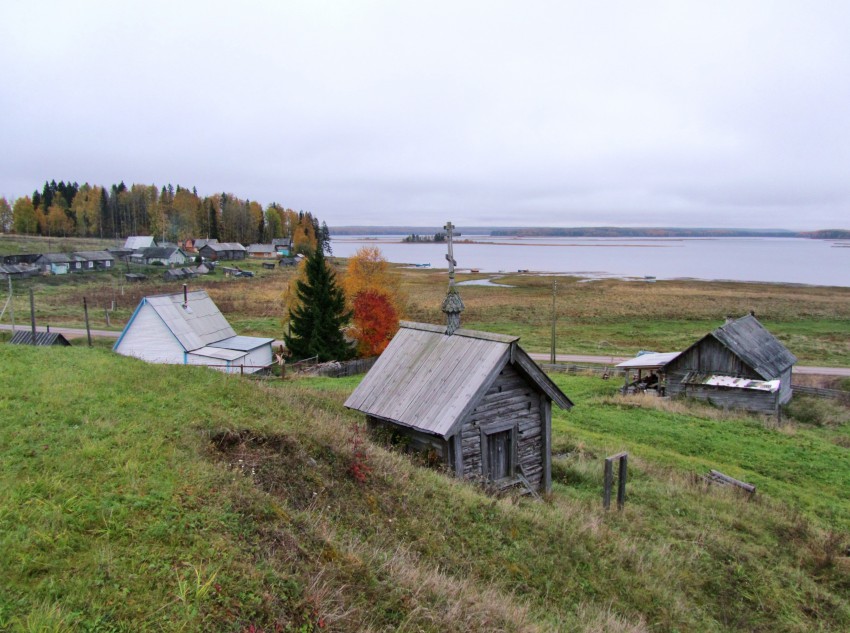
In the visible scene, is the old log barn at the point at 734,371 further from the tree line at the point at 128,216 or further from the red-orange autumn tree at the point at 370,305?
the tree line at the point at 128,216

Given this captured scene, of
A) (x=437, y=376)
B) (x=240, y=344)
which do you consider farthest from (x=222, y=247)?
(x=437, y=376)

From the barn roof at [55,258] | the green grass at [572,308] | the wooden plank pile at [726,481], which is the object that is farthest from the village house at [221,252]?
the wooden plank pile at [726,481]

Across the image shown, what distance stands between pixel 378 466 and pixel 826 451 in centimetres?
1830

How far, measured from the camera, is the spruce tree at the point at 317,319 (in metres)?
32.9

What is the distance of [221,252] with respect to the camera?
110 meters

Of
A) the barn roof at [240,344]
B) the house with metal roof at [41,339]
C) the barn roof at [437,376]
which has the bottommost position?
the barn roof at [240,344]

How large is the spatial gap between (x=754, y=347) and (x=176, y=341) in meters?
31.6

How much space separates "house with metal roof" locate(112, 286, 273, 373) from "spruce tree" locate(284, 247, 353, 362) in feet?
9.53

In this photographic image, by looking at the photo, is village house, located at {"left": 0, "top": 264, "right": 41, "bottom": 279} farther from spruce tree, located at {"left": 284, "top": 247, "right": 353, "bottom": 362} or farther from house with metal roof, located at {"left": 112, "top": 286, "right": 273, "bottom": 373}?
spruce tree, located at {"left": 284, "top": 247, "right": 353, "bottom": 362}

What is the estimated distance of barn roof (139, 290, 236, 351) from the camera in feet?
95.2

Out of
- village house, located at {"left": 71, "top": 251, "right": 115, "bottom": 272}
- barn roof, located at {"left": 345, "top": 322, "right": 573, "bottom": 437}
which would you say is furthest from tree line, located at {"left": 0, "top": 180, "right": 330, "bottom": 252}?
barn roof, located at {"left": 345, "top": 322, "right": 573, "bottom": 437}

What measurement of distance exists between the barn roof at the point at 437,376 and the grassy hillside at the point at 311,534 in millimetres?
998

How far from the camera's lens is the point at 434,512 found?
8.66m

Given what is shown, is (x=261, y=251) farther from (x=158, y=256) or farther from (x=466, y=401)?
(x=466, y=401)
